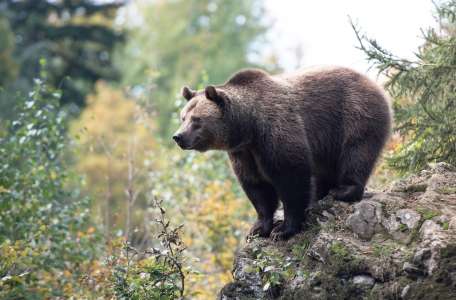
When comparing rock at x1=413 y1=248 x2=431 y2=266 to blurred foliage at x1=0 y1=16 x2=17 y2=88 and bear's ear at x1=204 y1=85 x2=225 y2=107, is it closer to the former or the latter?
bear's ear at x1=204 y1=85 x2=225 y2=107

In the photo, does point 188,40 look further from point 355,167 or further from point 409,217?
point 409,217

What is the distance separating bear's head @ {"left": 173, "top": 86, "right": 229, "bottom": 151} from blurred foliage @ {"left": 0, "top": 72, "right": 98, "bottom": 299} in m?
2.76

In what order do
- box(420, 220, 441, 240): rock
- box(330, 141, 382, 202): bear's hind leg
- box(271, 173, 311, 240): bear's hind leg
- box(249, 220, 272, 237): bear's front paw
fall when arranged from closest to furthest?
box(420, 220, 441, 240): rock → box(271, 173, 311, 240): bear's hind leg → box(330, 141, 382, 202): bear's hind leg → box(249, 220, 272, 237): bear's front paw

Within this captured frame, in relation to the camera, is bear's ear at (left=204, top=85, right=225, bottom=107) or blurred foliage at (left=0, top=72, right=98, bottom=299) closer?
bear's ear at (left=204, top=85, right=225, bottom=107)

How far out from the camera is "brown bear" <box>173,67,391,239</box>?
8.02m

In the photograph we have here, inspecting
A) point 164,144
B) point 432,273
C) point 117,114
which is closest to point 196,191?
point 164,144

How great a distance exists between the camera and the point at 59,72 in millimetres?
32594

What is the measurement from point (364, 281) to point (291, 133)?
1.98m

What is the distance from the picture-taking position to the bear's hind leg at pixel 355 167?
815 centimetres

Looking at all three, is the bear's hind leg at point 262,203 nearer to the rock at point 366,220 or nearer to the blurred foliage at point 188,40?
the rock at point 366,220

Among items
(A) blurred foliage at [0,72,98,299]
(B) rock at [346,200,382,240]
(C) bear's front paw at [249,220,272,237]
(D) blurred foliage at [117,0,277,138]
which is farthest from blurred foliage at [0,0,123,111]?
(B) rock at [346,200,382,240]

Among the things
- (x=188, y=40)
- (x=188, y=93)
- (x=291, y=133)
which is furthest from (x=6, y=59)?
(x=291, y=133)

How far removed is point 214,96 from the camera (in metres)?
8.35

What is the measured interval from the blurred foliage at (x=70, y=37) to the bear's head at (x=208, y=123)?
2368 centimetres
